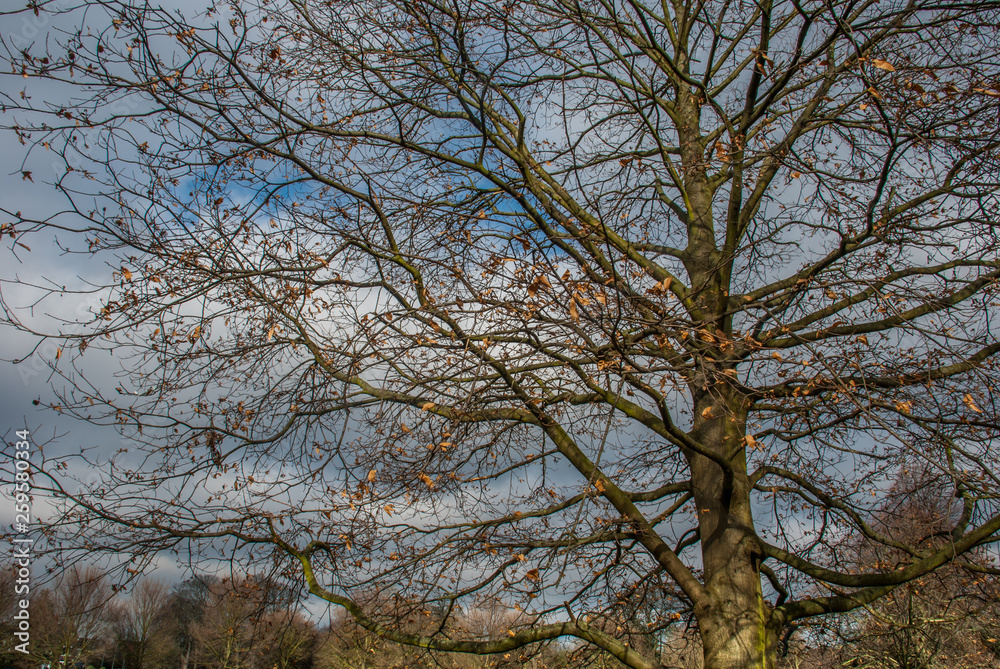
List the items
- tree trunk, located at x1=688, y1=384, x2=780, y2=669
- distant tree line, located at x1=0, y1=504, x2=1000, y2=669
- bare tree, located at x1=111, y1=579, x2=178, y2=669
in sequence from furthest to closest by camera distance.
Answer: bare tree, located at x1=111, y1=579, x2=178, y2=669 → distant tree line, located at x1=0, y1=504, x2=1000, y2=669 → tree trunk, located at x1=688, y1=384, x2=780, y2=669

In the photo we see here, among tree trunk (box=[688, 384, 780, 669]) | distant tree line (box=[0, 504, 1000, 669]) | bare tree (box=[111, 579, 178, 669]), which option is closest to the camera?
tree trunk (box=[688, 384, 780, 669])

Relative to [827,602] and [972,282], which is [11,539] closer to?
[827,602]

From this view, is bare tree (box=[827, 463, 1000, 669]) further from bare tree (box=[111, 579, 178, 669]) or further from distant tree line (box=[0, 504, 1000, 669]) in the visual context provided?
bare tree (box=[111, 579, 178, 669])

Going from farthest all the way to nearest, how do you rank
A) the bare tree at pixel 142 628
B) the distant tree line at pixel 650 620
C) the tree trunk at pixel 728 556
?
the bare tree at pixel 142 628 < the distant tree line at pixel 650 620 < the tree trunk at pixel 728 556

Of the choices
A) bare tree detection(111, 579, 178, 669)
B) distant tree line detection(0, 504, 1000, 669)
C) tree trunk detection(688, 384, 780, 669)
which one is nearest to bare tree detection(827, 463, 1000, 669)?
distant tree line detection(0, 504, 1000, 669)

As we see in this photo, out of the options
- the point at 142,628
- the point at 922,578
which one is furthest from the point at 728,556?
the point at 142,628

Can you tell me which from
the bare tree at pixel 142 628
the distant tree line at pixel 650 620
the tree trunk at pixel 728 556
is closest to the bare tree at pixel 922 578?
the distant tree line at pixel 650 620

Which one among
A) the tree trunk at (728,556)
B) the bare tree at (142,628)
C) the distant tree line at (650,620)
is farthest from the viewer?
the bare tree at (142,628)

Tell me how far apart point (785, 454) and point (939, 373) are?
179 cm

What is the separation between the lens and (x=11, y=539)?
4.41 metres

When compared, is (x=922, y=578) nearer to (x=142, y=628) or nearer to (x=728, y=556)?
(x=728, y=556)

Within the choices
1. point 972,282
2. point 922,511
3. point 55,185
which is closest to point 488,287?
point 55,185

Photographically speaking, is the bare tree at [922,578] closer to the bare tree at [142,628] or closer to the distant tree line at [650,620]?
the distant tree line at [650,620]

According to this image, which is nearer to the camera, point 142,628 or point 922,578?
point 922,578
